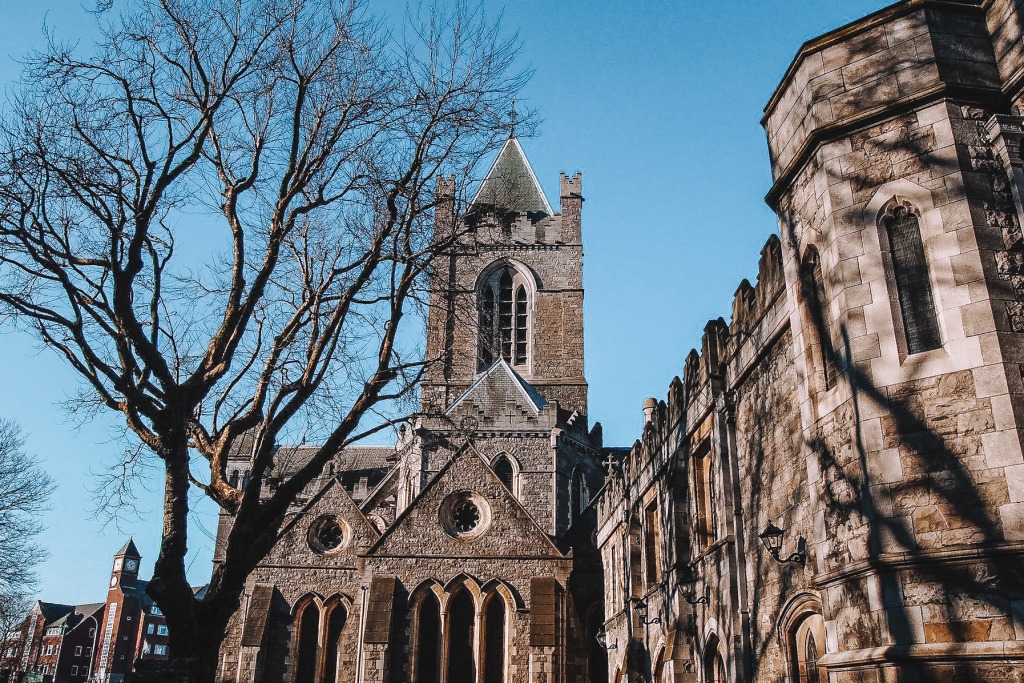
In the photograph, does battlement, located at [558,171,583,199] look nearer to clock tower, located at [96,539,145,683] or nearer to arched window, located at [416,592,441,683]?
arched window, located at [416,592,441,683]

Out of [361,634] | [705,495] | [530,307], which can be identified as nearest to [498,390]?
[530,307]

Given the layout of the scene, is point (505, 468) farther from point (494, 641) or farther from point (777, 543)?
point (777, 543)

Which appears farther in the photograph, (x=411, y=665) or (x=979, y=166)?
(x=411, y=665)

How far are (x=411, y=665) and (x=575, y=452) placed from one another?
38.5 feet

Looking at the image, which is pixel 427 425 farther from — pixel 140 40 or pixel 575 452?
pixel 140 40

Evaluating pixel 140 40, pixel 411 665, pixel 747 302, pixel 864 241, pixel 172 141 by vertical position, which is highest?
pixel 140 40

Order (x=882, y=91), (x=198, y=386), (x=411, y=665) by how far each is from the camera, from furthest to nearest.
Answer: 1. (x=411, y=665)
2. (x=198, y=386)
3. (x=882, y=91)

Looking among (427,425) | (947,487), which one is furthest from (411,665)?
(947,487)

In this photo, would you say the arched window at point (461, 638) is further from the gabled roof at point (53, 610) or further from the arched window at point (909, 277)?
the gabled roof at point (53, 610)

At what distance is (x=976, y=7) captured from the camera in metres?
8.06

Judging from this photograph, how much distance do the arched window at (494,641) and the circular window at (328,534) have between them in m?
5.19

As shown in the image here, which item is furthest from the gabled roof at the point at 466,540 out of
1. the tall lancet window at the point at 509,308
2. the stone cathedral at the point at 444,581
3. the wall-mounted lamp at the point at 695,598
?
the tall lancet window at the point at 509,308

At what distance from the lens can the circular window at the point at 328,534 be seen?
25.3 metres

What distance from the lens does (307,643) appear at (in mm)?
24109
